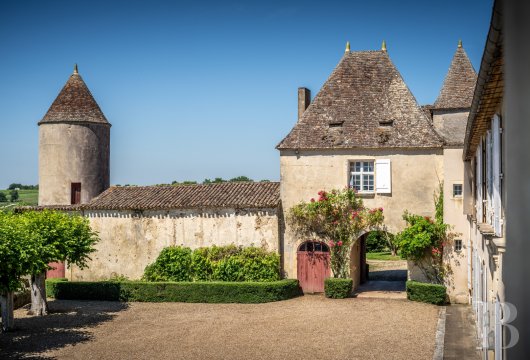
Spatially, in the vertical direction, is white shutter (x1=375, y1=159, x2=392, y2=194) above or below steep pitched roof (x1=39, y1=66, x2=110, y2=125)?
below

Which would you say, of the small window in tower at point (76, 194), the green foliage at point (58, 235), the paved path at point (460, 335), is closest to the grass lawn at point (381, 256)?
the paved path at point (460, 335)

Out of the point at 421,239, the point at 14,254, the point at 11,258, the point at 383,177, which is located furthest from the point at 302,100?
the point at 11,258

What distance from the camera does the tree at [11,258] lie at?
15.7 metres

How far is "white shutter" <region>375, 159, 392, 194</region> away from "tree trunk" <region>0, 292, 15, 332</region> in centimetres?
1468

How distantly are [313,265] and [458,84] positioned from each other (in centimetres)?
1009

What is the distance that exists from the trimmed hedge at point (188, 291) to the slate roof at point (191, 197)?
3.71 m

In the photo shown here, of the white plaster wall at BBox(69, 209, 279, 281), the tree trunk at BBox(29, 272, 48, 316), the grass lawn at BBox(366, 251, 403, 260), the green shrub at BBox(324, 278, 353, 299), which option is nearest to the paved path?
the green shrub at BBox(324, 278, 353, 299)

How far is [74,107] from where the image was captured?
31250 mm

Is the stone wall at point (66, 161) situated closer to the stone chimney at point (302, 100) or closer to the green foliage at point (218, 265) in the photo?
the green foliage at point (218, 265)

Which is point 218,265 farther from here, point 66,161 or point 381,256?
point 381,256

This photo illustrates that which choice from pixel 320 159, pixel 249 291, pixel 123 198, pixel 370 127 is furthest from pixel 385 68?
pixel 123 198

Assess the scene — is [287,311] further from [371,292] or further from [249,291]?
[371,292]

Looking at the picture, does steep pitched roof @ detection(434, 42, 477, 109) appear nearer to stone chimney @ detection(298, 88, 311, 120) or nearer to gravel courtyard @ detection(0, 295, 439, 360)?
stone chimney @ detection(298, 88, 311, 120)

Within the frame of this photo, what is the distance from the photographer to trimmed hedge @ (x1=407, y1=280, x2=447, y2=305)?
22.1 m
